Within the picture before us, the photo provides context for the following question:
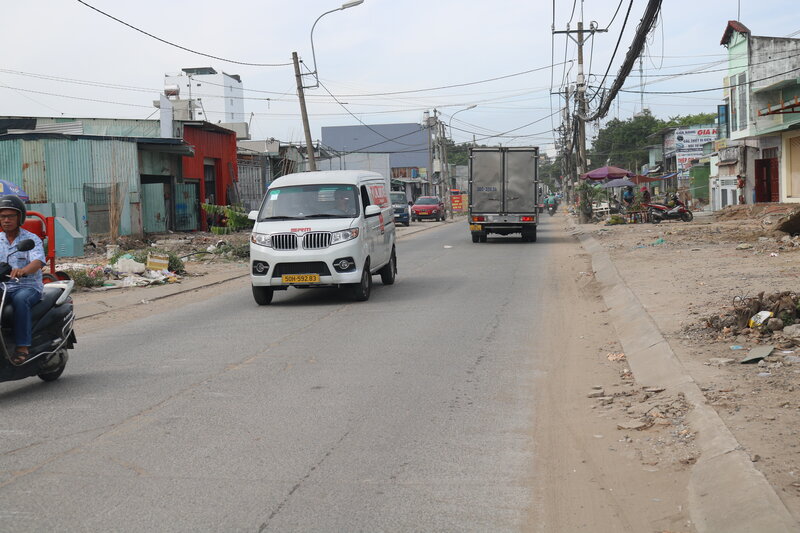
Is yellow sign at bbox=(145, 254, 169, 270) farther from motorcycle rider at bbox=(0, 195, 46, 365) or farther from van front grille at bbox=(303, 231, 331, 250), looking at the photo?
motorcycle rider at bbox=(0, 195, 46, 365)

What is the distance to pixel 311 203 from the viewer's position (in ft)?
46.9

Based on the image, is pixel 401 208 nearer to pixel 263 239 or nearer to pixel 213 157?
pixel 213 157

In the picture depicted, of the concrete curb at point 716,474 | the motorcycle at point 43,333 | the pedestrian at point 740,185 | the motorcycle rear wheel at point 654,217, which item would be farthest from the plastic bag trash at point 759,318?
the pedestrian at point 740,185

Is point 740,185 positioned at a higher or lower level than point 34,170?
lower

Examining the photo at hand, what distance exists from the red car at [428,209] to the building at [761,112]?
20.0 m

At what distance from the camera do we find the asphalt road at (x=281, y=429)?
4.56m

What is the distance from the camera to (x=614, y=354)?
364 inches

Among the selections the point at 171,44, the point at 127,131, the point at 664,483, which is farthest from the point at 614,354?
the point at 127,131

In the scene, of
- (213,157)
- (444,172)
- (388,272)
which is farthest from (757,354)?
(444,172)

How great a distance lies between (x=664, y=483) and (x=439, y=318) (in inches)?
279

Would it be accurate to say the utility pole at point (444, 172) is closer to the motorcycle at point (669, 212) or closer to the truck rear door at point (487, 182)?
the motorcycle at point (669, 212)

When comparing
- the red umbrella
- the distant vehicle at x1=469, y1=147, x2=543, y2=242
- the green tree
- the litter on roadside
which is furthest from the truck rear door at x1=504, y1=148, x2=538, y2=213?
the green tree

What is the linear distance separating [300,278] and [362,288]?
1.06 meters

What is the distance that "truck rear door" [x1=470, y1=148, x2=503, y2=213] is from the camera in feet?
96.4
